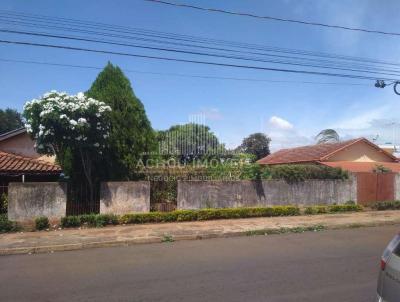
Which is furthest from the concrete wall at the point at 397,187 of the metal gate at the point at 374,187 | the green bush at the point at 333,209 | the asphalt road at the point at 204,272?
the asphalt road at the point at 204,272

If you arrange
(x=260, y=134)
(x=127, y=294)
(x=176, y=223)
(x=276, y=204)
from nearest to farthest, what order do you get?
(x=127, y=294) < (x=176, y=223) < (x=276, y=204) < (x=260, y=134)

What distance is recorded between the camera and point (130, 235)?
37.1ft

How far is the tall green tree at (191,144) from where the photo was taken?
20.1 metres

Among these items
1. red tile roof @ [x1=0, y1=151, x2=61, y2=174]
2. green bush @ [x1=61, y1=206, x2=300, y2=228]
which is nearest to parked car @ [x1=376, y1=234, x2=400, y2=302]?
green bush @ [x1=61, y1=206, x2=300, y2=228]

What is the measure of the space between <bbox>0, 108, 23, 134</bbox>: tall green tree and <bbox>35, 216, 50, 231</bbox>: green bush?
1675 inches

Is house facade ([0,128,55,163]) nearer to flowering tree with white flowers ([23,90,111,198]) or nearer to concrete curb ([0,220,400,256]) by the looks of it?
flowering tree with white flowers ([23,90,111,198])

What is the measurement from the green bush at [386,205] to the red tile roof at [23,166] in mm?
14256

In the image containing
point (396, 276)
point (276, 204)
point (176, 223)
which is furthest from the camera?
point (276, 204)

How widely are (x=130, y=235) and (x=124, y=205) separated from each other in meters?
2.89

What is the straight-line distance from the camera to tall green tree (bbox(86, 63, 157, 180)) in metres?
14.7

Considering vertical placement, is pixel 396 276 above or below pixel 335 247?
above

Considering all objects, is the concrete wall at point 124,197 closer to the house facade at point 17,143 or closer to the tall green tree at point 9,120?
the house facade at point 17,143

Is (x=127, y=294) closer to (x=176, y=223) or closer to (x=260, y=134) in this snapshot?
(x=176, y=223)

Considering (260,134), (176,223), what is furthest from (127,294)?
(260,134)
